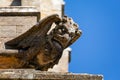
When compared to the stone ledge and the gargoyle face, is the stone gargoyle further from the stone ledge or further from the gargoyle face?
the stone ledge

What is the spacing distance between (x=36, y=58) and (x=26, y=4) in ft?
7.44

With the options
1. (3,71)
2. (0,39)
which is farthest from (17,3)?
(3,71)

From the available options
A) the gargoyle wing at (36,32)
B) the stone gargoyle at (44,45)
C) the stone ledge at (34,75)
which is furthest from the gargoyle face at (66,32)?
the stone ledge at (34,75)

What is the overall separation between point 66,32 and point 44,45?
0.48 m

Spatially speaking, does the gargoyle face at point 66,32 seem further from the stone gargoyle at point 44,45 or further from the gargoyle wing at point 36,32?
the gargoyle wing at point 36,32

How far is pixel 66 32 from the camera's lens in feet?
44.6

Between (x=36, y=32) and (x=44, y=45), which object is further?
(x=36, y=32)

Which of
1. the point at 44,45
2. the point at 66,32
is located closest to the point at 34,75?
the point at 44,45

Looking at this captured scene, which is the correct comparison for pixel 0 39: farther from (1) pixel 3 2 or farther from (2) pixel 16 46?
(1) pixel 3 2

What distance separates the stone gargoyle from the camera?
1352 centimetres

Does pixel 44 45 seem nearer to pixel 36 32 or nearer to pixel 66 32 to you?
pixel 36 32

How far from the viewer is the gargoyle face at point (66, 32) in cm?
1355

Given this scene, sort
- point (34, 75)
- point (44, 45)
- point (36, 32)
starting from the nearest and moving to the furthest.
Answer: point (34, 75), point (44, 45), point (36, 32)

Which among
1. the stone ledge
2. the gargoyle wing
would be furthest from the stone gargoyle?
the stone ledge
